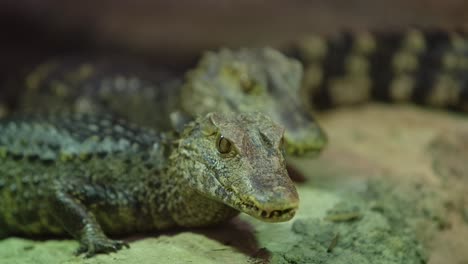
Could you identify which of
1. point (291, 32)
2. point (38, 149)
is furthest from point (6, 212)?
point (291, 32)

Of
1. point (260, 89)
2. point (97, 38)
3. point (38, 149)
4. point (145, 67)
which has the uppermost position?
point (97, 38)

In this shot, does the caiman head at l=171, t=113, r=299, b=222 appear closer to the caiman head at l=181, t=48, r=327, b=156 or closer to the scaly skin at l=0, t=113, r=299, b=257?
the scaly skin at l=0, t=113, r=299, b=257

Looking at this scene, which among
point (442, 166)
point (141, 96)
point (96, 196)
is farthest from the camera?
point (141, 96)

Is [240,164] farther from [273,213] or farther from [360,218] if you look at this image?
[360,218]

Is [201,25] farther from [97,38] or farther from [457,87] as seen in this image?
[457,87]

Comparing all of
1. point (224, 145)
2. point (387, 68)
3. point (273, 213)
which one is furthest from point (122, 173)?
point (387, 68)

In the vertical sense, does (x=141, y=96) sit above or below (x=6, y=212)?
above
